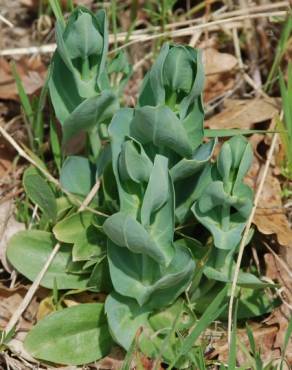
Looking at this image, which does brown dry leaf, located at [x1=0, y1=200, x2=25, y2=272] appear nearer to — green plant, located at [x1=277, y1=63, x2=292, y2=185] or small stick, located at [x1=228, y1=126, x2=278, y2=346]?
small stick, located at [x1=228, y1=126, x2=278, y2=346]

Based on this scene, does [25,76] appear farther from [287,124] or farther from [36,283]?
[287,124]

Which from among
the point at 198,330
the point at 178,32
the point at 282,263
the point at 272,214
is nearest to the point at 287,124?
the point at 272,214

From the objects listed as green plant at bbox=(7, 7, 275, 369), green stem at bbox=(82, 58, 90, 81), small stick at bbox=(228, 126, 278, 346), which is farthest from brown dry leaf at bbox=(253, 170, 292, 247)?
green stem at bbox=(82, 58, 90, 81)

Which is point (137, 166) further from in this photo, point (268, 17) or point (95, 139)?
point (268, 17)

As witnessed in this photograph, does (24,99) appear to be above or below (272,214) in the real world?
above

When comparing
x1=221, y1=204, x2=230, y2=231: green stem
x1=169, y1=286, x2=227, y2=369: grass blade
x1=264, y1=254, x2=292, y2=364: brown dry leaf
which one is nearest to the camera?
x1=169, y1=286, x2=227, y2=369: grass blade

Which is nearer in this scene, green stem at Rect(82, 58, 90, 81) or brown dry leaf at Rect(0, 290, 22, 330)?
green stem at Rect(82, 58, 90, 81)

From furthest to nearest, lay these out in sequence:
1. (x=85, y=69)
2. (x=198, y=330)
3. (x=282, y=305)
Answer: (x=282, y=305)
(x=85, y=69)
(x=198, y=330)
